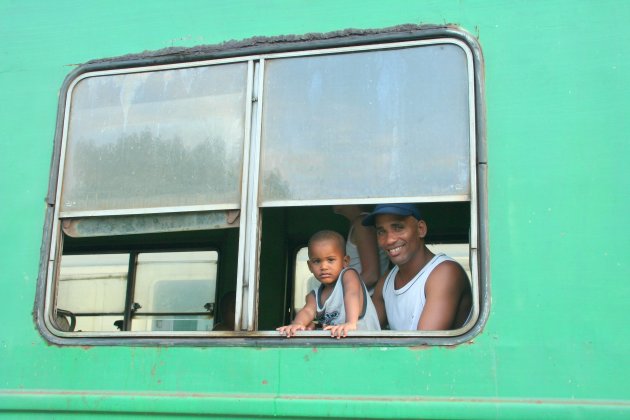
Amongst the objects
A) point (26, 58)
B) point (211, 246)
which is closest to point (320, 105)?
point (26, 58)

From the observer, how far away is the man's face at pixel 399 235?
2836 millimetres

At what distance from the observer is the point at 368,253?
3.25 meters

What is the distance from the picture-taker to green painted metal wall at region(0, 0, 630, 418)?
213 centimetres

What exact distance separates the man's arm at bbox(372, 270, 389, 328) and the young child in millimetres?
110

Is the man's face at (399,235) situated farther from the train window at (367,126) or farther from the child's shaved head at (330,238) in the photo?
the train window at (367,126)

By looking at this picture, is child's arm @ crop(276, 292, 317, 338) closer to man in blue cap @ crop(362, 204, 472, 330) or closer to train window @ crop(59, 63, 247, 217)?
man in blue cap @ crop(362, 204, 472, 330)

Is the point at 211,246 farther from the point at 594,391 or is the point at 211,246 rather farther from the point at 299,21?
the point at 594,391

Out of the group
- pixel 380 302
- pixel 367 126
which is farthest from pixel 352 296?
pixel 367 126

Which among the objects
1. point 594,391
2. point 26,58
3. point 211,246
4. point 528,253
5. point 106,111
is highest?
point 26,58

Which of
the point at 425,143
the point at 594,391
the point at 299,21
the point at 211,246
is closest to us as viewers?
the point at 594,391

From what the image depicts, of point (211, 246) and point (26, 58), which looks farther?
point (211, 246)

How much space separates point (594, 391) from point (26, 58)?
2.31 m

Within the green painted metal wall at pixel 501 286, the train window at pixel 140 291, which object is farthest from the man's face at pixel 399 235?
the train window at pixel 140 291

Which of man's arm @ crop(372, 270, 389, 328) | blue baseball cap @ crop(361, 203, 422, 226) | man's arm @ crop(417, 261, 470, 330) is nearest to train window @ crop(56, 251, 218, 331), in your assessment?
man's arm @ crop(372, 270, 389, 328)
